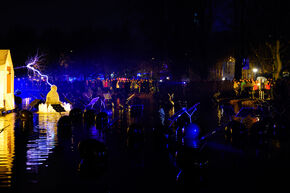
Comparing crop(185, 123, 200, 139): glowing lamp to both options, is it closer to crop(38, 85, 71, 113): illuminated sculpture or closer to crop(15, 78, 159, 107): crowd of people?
crop(38, 85, 71, 113): illuminated sculpture

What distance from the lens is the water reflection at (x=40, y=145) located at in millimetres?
7770

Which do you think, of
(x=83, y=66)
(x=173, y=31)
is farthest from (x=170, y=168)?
(x=83, y=66)

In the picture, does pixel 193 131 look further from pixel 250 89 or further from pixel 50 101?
pixel 250 89

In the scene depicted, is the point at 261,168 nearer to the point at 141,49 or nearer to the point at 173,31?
the point at 173,31

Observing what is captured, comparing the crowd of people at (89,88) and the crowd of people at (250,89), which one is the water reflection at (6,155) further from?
the crowd of people at (89,88)

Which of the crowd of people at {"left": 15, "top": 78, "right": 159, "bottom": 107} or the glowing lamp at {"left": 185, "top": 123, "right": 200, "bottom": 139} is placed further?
the crowd of people at {"left": 15, "top": 78, "right": 159, "bottom": 107}

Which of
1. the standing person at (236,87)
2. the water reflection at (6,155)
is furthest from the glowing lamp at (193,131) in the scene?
the standing person at (236,87)

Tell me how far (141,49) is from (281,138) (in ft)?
135

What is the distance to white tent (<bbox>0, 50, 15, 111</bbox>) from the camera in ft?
64.4

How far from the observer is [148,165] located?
300 inches

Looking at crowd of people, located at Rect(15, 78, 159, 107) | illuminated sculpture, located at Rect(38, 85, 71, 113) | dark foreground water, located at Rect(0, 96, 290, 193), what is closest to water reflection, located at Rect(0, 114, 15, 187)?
dark foreground water, located at Rect(0, 96, 290, 193)

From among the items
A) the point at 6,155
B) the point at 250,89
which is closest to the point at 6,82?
the point at 6,155

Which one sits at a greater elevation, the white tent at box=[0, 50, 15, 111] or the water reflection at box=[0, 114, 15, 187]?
the white tent at box=[0, 50, 15, 111]

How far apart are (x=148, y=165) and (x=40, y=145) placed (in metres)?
4.00
